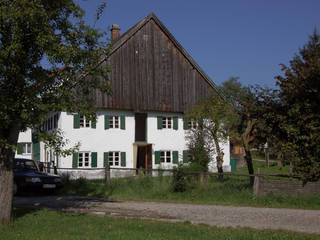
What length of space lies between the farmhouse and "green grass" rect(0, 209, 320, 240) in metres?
16.6

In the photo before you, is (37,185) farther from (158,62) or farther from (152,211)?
(158,62)

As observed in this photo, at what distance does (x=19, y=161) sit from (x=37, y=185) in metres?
2.15

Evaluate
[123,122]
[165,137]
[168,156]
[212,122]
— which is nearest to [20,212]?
[212,122]

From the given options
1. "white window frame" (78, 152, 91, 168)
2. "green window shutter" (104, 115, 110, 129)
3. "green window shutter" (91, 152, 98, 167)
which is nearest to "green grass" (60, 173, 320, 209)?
"white window frame" (78, 152, 91, 168)

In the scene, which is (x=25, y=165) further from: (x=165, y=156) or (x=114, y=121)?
(x=165, y=156)

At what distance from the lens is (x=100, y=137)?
90.6ft

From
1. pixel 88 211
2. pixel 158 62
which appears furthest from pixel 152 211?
pixel 158 62

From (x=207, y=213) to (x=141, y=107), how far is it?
1827 cm

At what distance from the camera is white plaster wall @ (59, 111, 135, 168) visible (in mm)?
26391

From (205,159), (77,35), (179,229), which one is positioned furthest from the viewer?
(205,159)

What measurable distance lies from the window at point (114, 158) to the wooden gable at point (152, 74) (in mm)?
3392

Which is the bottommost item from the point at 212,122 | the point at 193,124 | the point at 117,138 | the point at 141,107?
the point at 117,138

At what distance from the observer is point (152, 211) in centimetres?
1192

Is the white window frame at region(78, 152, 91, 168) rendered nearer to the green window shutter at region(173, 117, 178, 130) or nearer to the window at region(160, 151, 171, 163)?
the window at region(160, 151, 171, 163)
